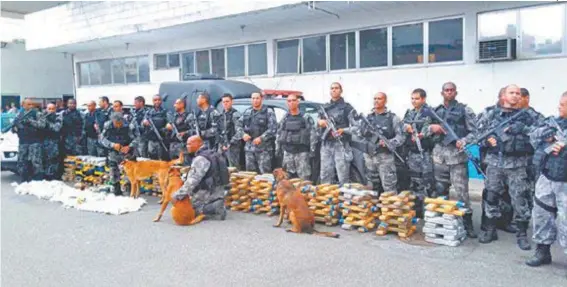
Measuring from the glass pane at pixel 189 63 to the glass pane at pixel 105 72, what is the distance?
14.7ft

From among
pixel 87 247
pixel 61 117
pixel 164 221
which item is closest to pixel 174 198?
pixel 164 221

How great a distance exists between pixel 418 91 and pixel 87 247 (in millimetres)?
4463

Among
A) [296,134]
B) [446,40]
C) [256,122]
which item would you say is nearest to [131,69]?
[256,122]

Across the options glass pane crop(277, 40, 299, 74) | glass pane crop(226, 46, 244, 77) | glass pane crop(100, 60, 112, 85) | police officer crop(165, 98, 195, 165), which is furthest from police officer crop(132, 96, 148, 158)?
glass pane crop(100, 60, 112, 85)

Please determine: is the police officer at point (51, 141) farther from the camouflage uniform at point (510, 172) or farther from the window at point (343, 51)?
the camouflage uniform at point (510, 172)

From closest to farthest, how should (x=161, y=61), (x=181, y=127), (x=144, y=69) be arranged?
(x=181, y=127), (x=161, y=61), (x=144, y=69)

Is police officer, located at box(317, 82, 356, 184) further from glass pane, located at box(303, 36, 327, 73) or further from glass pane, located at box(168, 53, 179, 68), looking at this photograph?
glass pane, located at box(168, 53, 179, 68)

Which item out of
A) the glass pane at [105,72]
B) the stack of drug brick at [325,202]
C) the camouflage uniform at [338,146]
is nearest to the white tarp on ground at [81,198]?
the stack of drug brick at [325,202]

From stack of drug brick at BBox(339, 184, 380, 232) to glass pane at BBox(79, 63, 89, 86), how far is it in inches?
647

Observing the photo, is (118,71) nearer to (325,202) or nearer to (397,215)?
(325,202)

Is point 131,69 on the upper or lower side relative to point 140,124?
upper

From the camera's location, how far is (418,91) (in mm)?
6109

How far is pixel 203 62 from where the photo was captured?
49.5ft

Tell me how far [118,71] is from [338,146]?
540 inches
